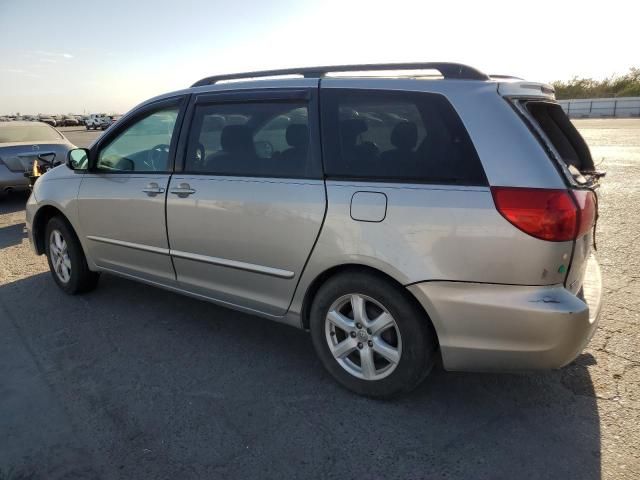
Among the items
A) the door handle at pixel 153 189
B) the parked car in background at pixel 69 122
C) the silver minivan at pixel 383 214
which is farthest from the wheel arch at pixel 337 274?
the parked car in background at pixel 69 122

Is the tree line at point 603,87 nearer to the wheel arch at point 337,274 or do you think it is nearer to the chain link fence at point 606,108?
the chain link fence at point 606,108

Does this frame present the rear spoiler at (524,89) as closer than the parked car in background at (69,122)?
Yes

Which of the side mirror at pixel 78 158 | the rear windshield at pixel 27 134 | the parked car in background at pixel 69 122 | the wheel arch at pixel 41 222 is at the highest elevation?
the parked car in background at pixel 69 122

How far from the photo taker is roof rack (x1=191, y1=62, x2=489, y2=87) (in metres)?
2.58

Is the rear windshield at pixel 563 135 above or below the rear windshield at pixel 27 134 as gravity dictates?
below

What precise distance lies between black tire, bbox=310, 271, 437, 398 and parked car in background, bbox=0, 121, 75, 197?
7.29 meters

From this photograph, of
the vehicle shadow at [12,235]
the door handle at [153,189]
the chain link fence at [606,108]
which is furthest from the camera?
the chain link fence at [606,108]

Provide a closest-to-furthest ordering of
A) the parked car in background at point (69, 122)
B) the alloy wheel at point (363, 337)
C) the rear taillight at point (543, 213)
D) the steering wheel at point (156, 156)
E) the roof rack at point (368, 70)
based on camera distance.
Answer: the rear taillight at point (543, 213)
the roof rack at point (368, 70)
the alloy wheel at point (363, 337)
the steering wheel at point (156, 156)
the parked car in background at point (69, 122)

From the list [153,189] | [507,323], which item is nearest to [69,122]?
[153,189]

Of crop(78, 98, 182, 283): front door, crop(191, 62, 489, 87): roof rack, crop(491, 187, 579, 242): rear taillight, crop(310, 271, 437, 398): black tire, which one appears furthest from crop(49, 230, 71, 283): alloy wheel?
crop(491, 187, 579, 242): rear taillight

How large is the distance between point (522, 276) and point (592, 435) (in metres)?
0.93

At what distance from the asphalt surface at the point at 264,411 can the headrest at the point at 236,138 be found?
1396mm

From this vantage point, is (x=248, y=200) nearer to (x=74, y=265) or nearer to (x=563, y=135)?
(x=563, y=135)

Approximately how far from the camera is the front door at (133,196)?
3.65 m
